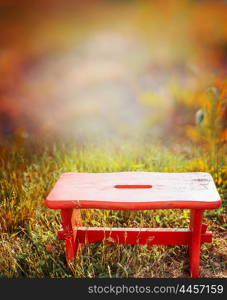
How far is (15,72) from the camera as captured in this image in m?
4.48

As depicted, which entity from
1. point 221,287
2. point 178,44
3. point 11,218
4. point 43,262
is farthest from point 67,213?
point 178,44

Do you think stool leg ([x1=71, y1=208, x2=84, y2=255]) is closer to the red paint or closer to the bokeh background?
the red paint

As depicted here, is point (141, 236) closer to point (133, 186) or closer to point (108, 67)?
point (133, 186)

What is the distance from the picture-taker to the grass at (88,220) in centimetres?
270

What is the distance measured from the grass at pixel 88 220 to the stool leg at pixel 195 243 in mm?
96

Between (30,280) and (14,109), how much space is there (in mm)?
2427

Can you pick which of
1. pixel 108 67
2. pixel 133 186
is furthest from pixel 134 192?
pixel 108 67

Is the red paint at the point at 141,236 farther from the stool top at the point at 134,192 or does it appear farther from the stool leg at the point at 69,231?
the stool top at the point at 134,192

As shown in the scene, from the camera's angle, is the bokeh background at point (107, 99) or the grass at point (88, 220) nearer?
the grass at point (88, 220)

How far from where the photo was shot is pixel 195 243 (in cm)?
258

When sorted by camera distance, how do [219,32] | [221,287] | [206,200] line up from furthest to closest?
[219,32] < [221,287] < [206,200]

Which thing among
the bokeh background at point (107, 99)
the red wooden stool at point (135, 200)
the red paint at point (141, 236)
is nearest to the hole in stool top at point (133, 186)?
the red wooden stool at point (135, 200)

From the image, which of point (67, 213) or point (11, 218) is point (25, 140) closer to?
point (11, 218)

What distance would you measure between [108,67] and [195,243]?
2372mm
